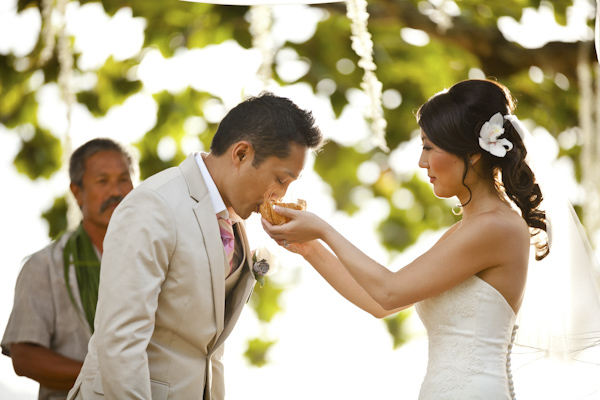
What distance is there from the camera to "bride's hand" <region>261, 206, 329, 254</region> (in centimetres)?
291

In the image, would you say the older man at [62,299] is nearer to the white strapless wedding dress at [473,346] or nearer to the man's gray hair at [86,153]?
the man's gray hair at [86,153]

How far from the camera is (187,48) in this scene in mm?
4961

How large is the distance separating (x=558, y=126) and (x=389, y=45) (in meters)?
1.42

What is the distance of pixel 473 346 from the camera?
2.92 m

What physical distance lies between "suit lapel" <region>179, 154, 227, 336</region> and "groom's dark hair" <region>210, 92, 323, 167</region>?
0.83 ft

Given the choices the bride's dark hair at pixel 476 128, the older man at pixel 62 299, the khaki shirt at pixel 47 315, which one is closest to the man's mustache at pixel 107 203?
the older man at pixel 62 299

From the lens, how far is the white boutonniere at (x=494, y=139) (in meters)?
2.88

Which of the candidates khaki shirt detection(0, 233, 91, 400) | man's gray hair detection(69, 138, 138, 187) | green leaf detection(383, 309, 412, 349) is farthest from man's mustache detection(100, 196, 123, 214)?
green leaf detection(383, 309, 412, 349)

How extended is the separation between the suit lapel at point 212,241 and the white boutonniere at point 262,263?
0.27m

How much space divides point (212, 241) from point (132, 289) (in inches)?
14.3

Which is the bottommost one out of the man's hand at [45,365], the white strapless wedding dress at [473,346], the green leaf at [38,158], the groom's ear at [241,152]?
the man's hand at [45,365]

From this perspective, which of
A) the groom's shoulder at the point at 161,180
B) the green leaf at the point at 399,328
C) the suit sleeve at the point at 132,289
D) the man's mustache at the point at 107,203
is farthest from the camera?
the green leaf at the point at 399,328

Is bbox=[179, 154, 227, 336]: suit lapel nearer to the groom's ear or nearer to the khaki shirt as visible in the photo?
the groom's ear

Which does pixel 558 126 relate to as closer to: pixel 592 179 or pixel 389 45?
pixel 592 179
